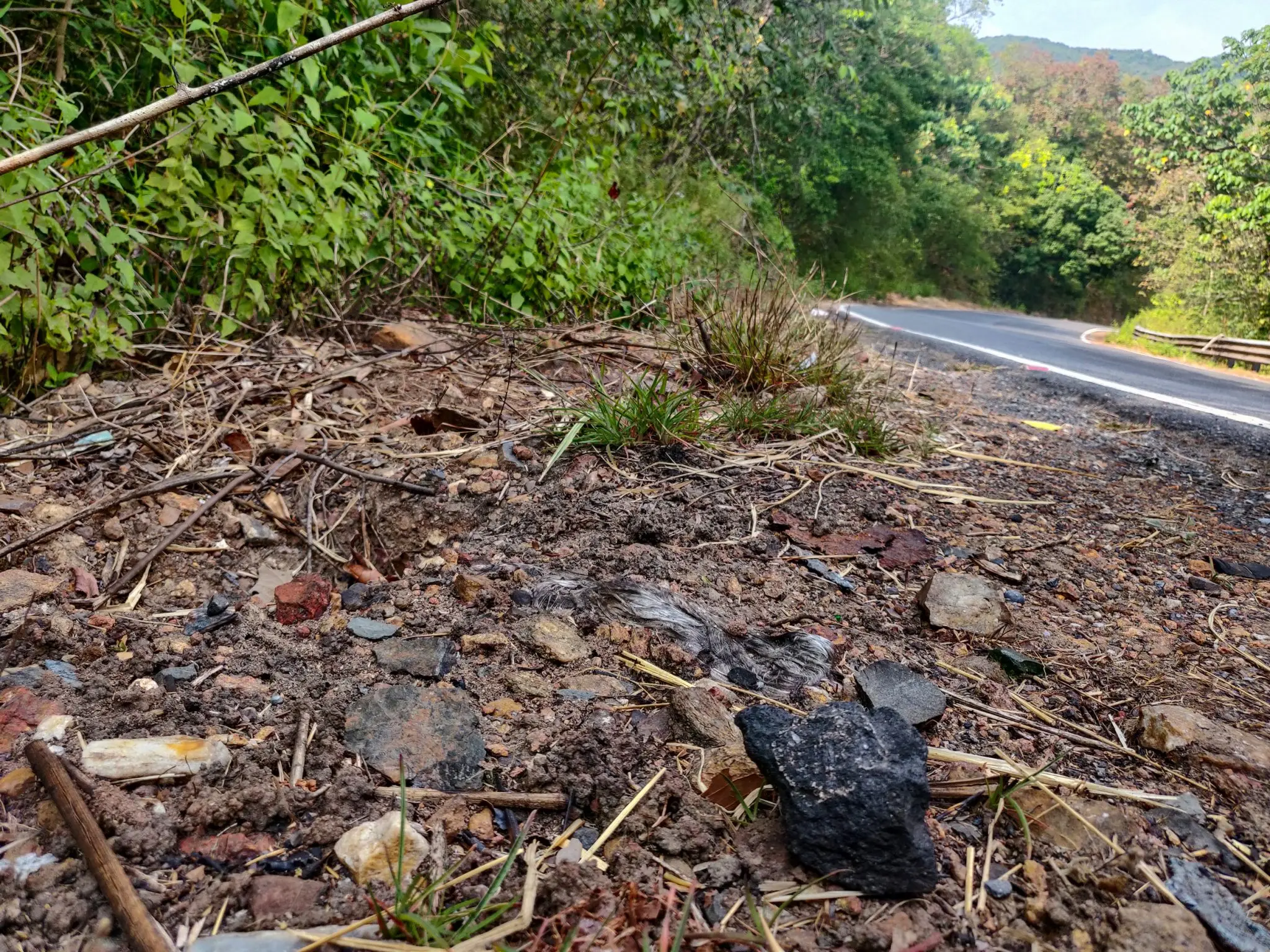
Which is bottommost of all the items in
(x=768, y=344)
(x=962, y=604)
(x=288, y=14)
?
(x=962, y=604)

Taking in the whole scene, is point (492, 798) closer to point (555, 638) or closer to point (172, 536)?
point (555, 638)

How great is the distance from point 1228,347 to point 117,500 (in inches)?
523

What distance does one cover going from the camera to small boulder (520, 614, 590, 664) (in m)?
1.51

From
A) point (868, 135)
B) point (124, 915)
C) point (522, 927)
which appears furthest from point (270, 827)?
point (868, 135)

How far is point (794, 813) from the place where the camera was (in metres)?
1.05

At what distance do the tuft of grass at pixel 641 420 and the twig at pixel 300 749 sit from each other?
1325 mm

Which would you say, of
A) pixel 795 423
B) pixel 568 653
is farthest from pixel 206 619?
pixel 795 423

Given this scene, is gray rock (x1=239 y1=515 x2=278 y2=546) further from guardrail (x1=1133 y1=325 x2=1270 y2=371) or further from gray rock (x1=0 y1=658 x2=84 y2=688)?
guardrail (x1=1133 y1=325 x2=1270 y2=371)

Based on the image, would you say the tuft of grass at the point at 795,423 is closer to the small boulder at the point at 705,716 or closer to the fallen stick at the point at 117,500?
the small boulder at the point at 705,716

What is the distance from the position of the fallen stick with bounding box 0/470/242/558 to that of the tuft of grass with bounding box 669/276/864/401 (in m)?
1.82

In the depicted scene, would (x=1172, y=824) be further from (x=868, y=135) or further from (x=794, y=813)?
(x=868, y=135)

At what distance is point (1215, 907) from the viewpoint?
0.99 meters

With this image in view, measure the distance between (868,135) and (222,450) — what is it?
22.6m

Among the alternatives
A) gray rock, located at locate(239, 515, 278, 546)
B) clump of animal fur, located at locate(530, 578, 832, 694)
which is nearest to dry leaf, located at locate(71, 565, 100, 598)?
gray rock, located at locate(239, 515, 278, 546)
